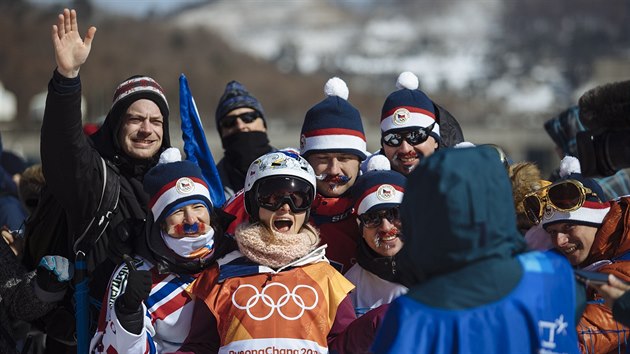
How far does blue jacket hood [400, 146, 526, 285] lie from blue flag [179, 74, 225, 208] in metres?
2.67

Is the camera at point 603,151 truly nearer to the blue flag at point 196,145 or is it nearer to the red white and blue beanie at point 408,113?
the red white and blue beanie at point 408,113

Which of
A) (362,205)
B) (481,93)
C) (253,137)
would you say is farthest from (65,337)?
(481,93)

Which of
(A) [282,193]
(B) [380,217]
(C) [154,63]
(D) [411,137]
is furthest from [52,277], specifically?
(C) [154,63]

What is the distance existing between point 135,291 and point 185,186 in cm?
72

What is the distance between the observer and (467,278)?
10.9 feet

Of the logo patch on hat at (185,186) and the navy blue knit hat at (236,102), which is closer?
the logo patch on hat at (185,186)

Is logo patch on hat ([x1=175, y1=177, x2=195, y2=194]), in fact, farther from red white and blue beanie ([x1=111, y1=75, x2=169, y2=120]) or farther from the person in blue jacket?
the person in blue jacket

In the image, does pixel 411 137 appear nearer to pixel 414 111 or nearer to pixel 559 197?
pixel 414 111

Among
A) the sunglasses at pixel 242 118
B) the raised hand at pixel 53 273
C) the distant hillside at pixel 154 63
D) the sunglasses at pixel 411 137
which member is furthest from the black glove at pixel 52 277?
the distant hillside at pixel 154 63

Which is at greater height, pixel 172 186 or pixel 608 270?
pixel 172 186

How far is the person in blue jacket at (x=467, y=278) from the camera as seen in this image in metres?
3.32

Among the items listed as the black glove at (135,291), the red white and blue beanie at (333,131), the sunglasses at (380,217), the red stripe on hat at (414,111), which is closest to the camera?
the black glove at (135,291)

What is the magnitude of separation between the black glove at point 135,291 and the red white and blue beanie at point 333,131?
1.53 metres

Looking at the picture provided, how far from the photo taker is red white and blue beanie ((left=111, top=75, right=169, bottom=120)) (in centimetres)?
551
